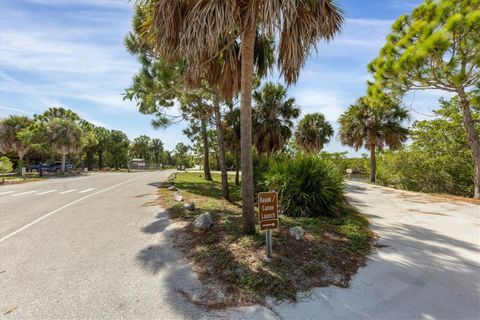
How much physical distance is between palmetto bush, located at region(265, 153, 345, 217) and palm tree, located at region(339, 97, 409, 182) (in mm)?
13209

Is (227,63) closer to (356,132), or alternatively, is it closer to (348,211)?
(348,211)

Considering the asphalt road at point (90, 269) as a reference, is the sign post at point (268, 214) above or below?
above

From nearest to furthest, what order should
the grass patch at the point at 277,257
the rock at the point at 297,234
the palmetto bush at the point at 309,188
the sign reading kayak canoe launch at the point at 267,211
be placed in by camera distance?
1. the grass patch at the point at 277,257
2. the sign reading kayak canoe launch at the point at 267,211
3. the rock at the point at 297,234
4. the palmetto bush at the point at 309,188

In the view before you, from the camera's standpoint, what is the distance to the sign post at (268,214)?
12.8 feet

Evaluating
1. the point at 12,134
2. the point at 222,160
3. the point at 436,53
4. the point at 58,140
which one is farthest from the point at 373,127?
the point at 12,134

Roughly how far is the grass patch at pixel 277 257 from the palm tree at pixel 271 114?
39.4 feet

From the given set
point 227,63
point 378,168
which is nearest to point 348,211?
point 227,63

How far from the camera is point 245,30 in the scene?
189 inches

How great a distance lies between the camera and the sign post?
3.89 metres

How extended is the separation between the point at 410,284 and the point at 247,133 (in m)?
3.40

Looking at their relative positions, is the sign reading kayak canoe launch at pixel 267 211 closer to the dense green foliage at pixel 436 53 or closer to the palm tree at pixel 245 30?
the palm tree at pixel 245 30

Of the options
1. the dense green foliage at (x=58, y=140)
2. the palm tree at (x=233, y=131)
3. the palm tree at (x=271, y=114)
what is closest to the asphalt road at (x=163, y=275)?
the palm tree at (x=233, y=131)

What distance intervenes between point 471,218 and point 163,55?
29.4 feet

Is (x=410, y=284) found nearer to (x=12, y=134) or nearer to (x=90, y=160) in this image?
(x=12, y=134)
